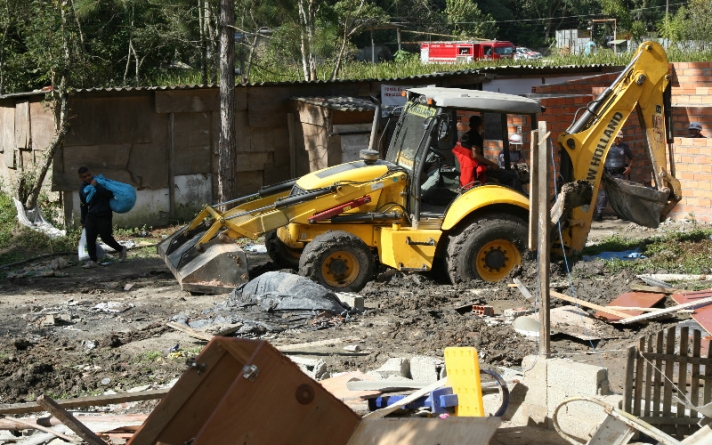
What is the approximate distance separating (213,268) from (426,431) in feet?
19.8

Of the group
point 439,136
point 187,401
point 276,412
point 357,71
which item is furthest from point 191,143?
point 276,412

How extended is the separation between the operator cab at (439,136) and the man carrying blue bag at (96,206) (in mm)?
4108

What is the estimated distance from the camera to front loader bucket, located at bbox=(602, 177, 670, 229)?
465 inches

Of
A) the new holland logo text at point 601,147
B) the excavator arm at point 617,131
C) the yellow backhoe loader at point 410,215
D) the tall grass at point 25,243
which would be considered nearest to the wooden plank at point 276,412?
the yellow backhoe loader at point 410,215

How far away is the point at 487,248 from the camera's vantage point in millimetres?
10828

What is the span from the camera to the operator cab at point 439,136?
10539 millimetres

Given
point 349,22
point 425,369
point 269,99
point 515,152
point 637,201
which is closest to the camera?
point 425,369

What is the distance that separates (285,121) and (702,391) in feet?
38.8

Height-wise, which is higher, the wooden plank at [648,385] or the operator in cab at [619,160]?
the operator in cab at [619,160]

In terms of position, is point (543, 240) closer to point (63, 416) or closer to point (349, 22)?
point (63, 416)

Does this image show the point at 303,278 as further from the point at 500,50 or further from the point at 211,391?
the point at 500,50

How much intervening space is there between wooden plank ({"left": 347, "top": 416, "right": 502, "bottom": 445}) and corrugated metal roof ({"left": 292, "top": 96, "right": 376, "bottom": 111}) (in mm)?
11104

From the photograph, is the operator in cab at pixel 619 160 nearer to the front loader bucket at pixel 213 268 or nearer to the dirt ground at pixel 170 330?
the dirt ground at pixel 170 330

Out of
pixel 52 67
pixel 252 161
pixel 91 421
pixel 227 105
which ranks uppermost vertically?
pixel 52 67
